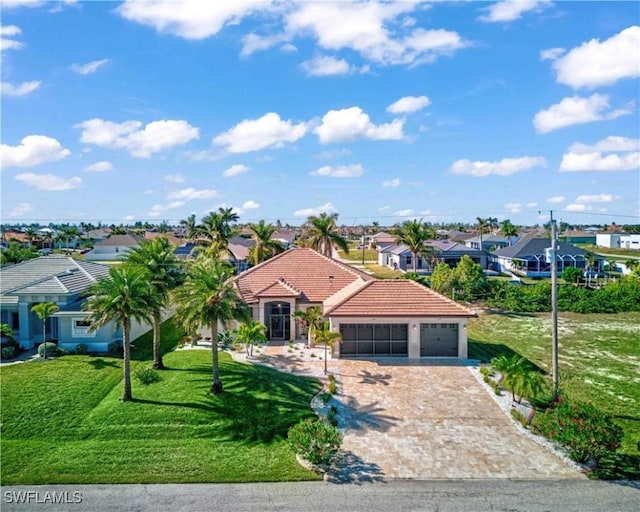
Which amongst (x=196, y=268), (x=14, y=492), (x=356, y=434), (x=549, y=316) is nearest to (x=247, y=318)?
(x=196, y=268)

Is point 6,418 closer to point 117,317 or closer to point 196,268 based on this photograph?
point 117,317

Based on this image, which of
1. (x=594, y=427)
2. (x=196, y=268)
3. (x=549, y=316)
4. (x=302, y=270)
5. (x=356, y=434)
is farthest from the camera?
(x=549, y=316)

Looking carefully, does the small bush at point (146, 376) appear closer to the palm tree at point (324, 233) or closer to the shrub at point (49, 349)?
the shrub at point (49, 349)

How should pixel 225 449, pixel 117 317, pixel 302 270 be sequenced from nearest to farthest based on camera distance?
pixel 225 449 < pixel 117 317 < pixel 302 270

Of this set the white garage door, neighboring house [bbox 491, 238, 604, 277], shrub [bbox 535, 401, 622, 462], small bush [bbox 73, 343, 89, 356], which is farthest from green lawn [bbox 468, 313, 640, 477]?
small bush [bbox 73, 343, 89, 356]

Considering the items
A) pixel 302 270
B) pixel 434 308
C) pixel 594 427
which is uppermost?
pixel 302 270

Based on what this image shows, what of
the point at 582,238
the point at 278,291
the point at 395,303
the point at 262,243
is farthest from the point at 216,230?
the point at 582,238

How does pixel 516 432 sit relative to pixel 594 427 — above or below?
below
